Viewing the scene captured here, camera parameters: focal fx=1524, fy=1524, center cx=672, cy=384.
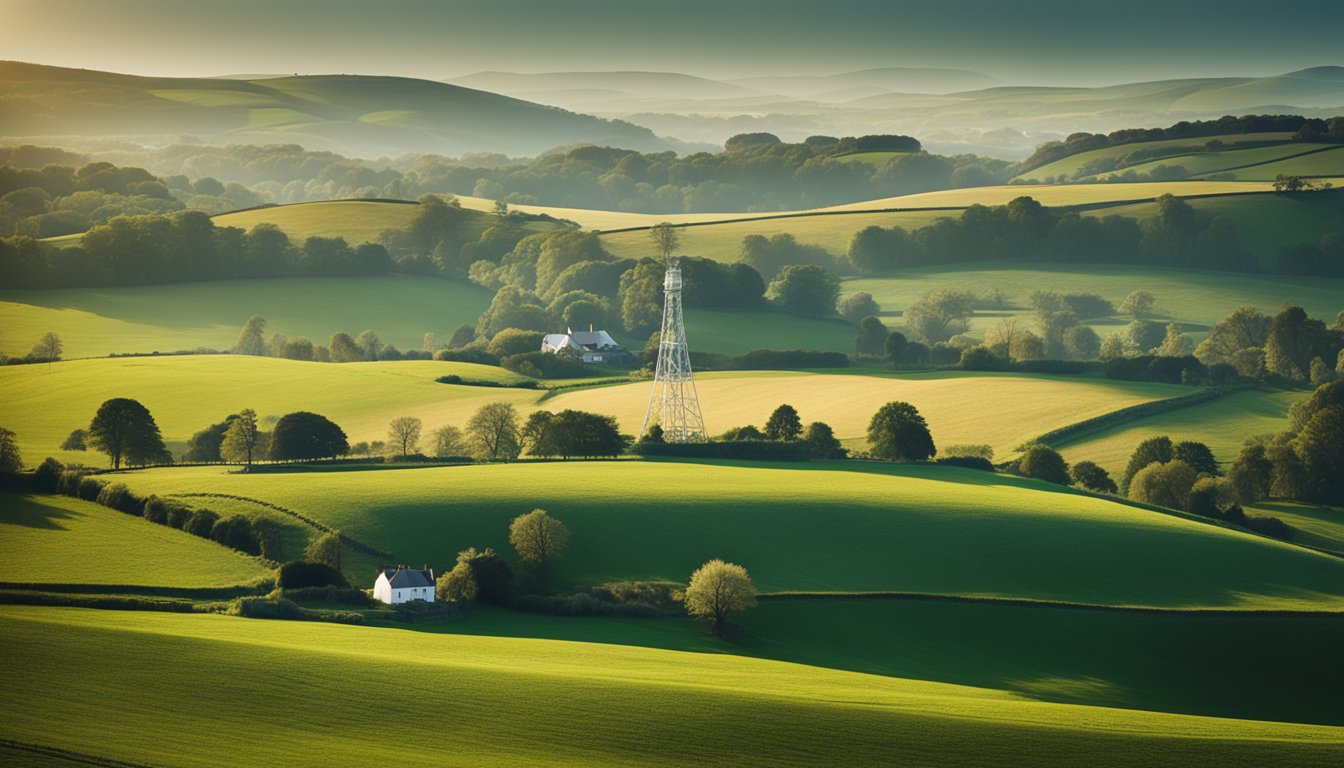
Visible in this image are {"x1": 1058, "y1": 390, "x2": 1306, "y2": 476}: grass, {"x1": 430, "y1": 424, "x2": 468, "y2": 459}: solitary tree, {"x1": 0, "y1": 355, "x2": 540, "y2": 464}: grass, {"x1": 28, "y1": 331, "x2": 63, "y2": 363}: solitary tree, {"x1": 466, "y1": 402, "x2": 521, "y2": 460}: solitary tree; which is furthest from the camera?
{"x1": 28, "y1": 331, "x2": 63, "y2": 363}: solitary tree

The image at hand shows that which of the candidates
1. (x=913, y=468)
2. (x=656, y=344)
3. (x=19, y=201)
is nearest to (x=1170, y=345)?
(x=656, y=344)

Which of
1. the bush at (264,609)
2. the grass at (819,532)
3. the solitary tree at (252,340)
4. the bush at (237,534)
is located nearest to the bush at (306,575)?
the grass at (819,532)

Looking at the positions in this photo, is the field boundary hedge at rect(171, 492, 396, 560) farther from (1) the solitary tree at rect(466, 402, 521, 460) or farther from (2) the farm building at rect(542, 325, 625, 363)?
(2) the farm building at rect(542, 325, 625, 363)

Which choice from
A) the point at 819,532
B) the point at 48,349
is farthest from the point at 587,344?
the point at 819,532

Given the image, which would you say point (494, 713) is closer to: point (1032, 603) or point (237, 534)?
point (237, 534)

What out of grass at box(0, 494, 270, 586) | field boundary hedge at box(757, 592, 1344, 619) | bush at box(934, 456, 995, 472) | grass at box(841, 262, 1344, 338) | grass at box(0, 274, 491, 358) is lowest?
field boundary hedge at box(757, 592, 1344, 619)

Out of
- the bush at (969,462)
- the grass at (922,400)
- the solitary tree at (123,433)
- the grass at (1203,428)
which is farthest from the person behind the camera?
the grass at (922,400)

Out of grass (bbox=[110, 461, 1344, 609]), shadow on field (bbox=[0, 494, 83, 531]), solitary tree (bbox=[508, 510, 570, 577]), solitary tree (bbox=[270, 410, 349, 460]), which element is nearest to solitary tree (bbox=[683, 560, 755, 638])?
grass (bbox=[110, 461, 1344, 609])

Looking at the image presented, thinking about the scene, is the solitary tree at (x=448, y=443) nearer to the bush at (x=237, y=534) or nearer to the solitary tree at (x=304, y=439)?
the solitary tree at (x=304, y=439)
